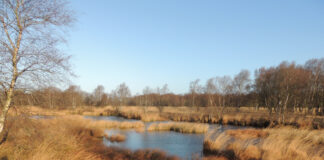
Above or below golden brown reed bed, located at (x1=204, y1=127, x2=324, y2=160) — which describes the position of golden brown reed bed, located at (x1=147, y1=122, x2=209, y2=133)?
below

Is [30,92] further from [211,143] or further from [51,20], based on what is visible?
[211,143]

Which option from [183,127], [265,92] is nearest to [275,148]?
[183,127]

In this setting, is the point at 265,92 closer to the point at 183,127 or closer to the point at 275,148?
the point at 183,127

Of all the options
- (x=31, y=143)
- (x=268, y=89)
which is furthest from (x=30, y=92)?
(x=268, y=89)

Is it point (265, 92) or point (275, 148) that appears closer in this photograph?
point (275, 148)

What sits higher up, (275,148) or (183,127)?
(275,148)

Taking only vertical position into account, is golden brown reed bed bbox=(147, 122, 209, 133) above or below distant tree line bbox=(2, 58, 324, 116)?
below

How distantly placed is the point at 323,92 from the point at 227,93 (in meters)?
13.4

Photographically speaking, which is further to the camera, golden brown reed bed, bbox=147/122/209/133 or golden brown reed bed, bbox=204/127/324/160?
golden brown reed bed, bbox=147/122/209/133

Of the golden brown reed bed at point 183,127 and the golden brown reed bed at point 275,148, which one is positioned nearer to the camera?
the golden brown reed bed at point 275,148

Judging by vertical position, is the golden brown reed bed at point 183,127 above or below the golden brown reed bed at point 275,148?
below

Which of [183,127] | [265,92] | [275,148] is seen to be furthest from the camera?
[265,92]

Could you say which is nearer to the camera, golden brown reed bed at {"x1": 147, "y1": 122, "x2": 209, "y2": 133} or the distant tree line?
the distant tree line

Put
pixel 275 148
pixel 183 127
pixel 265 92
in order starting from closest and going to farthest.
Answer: pixel 275 148
pixel 183 127
pixel 265 92
